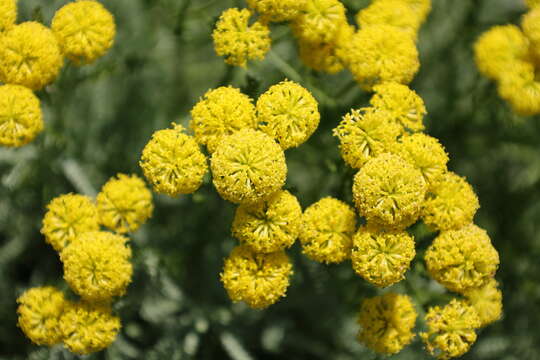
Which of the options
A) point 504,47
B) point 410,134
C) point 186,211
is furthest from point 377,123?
point 186,211

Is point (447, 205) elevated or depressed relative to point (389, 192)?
depressed

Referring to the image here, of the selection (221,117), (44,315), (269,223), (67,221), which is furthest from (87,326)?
(221,117)

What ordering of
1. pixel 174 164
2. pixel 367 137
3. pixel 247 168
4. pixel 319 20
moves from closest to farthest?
1. pixel 247 168
2. pixel 174 164
3. pixel 367 137
4. pixel 319 20

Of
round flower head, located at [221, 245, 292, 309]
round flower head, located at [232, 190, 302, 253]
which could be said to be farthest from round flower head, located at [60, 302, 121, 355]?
round flower head, located at [232, 190, 302, 253]

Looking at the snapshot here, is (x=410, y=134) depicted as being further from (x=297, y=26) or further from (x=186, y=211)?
(x=186, y=211)

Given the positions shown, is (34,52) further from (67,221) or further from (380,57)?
(380,57)

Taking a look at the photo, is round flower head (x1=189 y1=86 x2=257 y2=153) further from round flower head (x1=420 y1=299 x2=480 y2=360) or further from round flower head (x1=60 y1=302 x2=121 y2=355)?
round flower head (x1=420 y1=299 x2=480 y2=360)

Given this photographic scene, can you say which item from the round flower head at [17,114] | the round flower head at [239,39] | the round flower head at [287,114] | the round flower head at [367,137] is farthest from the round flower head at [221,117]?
the round flower head at [17,114]
